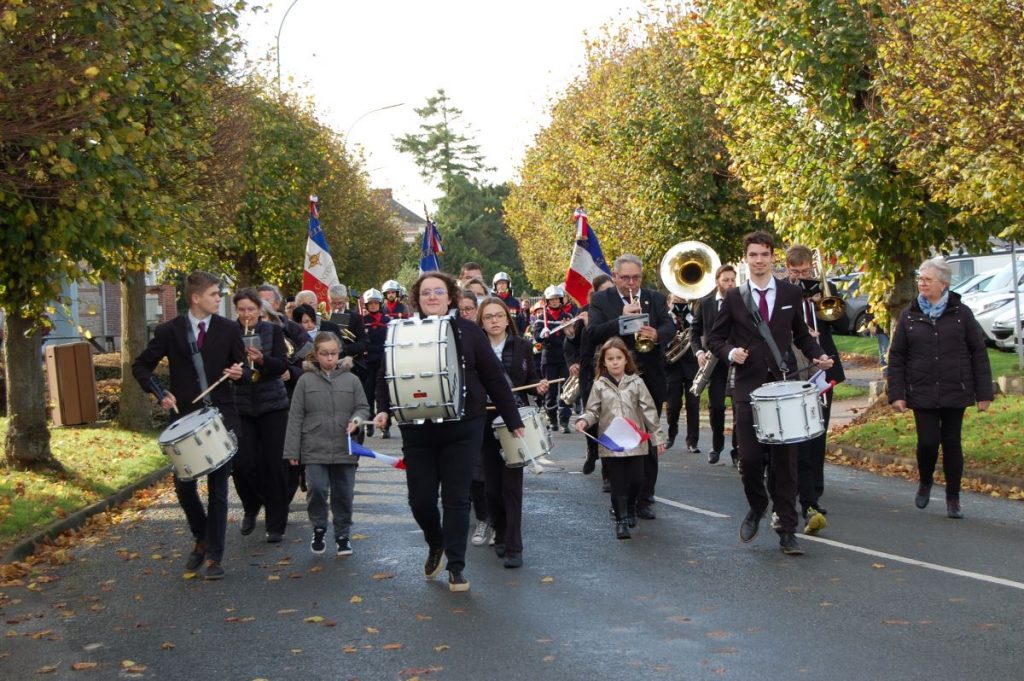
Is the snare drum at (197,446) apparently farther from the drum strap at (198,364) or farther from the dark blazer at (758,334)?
the dark blazer at (758,334)

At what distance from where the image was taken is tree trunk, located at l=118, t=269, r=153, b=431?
64.0ft

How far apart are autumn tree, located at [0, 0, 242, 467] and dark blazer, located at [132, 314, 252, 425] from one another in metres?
2.56

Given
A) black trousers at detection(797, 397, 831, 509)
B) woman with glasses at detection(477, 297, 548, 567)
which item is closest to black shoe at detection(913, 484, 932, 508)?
black trousers at detection(797, 397, 831, 509)

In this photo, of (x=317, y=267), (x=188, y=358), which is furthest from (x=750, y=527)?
(x=317, y=267)

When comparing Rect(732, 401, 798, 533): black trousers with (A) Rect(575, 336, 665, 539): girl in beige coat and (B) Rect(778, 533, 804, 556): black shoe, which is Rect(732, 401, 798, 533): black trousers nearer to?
(B) Rect(778, 533, 804, 556): black shoe

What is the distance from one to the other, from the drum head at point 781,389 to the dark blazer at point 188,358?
346 centimetres

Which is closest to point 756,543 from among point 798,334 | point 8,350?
point 798,334

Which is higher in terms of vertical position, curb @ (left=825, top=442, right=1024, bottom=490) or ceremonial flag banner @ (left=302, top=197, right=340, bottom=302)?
A: ceremonial flag banner @ (left=302, top=197, right=340, bottom=302)

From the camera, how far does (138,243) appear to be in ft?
45.5

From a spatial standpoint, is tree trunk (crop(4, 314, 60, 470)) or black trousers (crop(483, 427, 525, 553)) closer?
black trousers (crop(483, 427, 525, 553))

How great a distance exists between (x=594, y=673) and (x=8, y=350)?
36.2 feet

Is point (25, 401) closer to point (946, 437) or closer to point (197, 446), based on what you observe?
point (197, 446)

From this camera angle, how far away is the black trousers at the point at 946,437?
10.6 m

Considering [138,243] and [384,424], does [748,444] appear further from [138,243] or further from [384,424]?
[138,243]
